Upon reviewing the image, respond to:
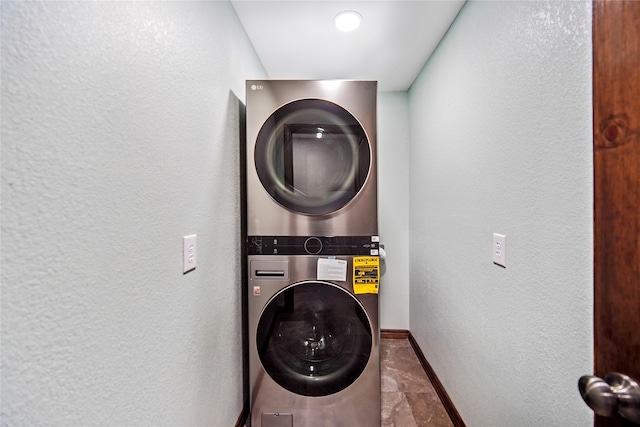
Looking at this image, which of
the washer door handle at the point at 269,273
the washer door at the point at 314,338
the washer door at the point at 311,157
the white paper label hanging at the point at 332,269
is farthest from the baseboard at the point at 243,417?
the washer door at the point at 311,157

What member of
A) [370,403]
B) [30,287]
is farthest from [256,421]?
[30,287]

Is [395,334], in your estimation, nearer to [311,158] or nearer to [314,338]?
[314,338]

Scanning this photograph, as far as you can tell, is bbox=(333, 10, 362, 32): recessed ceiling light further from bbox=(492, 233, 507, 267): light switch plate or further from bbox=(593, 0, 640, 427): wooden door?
bbox=(492, 233, 507, 267): light switch plate

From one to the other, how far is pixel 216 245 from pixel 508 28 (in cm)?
151

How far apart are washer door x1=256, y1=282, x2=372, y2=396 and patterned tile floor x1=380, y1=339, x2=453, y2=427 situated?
0.53 meters

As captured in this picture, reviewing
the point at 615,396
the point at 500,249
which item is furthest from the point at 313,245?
the point at 615,396

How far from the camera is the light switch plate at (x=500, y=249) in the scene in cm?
104

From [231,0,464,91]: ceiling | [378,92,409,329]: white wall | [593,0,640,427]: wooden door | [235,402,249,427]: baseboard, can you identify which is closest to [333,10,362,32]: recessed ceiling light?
[231,0,464,91]: ceiling

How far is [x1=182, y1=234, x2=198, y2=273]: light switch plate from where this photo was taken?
891 millimetres

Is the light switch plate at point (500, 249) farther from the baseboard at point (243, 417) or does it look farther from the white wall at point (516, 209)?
the baseboard at point (243, 417)

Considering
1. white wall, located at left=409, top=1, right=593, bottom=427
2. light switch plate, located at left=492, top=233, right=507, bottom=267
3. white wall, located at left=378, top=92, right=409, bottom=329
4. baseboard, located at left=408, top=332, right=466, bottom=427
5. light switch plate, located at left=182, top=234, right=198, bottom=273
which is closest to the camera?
white wall, located at left=409, top=1, right=593, bottom=427

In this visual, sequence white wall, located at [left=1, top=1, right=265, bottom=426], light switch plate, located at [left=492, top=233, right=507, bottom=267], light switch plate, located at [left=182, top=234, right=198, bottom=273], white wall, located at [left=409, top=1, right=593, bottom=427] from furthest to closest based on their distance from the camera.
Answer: light switch plate, located at [left=492, top=233, right=507, bottom=267] → light switch plate, located at [left=182, top=234, right=198, bottom=273] → white wall, located at [left=409, top=1, right=593, bottom=427] → white wall, located at [left=1, top=1, right=265, bottom=426]

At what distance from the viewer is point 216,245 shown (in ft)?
3.73

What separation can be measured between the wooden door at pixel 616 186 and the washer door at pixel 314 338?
35.7 inches
